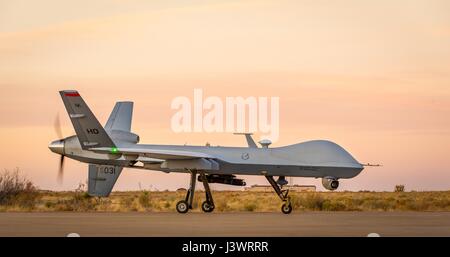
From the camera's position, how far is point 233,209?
46750 mm

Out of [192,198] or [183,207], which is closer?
[183,207]

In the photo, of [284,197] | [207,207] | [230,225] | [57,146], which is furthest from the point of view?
[57,146]

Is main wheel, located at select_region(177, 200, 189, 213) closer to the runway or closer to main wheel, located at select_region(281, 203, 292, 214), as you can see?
the runway

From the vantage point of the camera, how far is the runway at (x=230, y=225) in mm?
28062

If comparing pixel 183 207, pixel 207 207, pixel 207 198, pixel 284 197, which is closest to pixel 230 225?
pixel 183 207

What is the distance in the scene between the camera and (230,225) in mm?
31469

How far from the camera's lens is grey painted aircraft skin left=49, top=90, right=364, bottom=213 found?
134 ft

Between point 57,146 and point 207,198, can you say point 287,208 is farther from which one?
point 57,146

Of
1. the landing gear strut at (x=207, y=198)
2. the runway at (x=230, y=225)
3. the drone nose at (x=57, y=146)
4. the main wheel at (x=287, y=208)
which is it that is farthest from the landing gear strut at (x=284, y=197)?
the drone nose at (x=57, y=146)

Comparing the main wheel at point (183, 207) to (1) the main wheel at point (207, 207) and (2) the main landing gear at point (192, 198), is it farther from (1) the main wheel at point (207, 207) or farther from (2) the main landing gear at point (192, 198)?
(1) the main wheel at point (207, 207)

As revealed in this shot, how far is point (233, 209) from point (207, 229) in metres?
17.3

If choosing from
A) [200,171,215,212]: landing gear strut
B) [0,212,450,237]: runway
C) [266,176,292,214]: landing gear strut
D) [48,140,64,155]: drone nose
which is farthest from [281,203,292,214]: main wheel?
[48,140,64,155]: drone nose

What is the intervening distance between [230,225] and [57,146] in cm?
1404

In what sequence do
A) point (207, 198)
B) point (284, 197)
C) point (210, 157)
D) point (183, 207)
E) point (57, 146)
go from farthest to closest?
1. point (57, 146)
2. point (207, 198)
3. point (210, 157)
4. point (284, 197)
5. point (183, 207)
